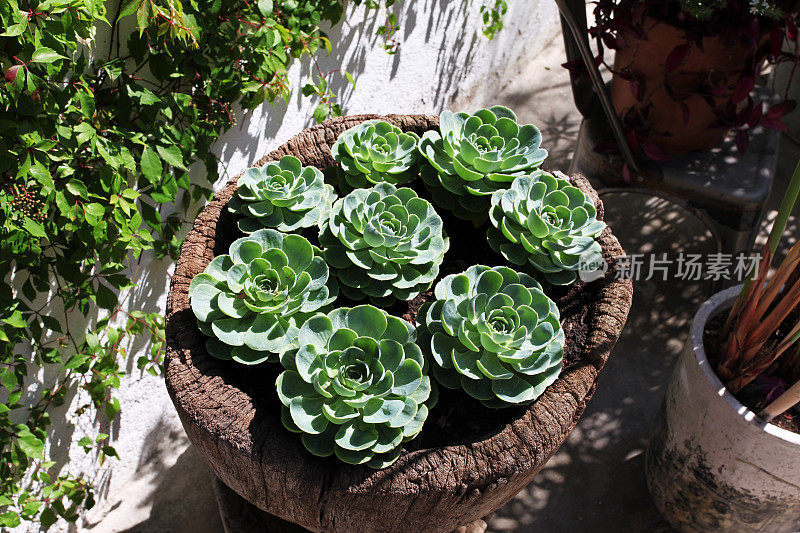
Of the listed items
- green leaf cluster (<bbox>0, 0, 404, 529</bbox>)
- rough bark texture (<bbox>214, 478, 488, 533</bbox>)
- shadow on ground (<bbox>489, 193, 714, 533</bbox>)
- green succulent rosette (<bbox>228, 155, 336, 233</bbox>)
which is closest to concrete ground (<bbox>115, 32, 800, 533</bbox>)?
shadow on ground (<bbox>489, 193, 714, 533</bbox>)

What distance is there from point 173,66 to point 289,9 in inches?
15.0

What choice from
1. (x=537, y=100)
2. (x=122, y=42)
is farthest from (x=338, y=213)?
(x=537, y=100)

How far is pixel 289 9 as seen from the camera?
1677 mm

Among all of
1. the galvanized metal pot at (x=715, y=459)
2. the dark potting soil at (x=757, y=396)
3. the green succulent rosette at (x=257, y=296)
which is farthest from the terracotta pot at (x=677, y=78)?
the green succulent rosette at (x=257, y=296)

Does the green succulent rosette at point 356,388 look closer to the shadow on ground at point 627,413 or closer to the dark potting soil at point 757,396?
the dark potting soil at point 757,396

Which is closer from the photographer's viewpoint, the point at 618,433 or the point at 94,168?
the point at 94,168

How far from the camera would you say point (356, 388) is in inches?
38.2

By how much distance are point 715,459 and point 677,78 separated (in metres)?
1.00

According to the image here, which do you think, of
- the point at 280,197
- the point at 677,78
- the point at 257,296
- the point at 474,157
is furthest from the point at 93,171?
the point at 677,78

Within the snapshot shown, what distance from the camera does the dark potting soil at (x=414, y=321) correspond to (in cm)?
108

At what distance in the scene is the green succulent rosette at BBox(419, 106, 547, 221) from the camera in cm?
125

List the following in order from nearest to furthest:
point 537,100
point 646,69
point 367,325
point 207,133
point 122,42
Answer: point 367,325
point 122,42
point 207,133
point 646,69
point 537,100

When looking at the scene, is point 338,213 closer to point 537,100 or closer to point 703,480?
point 703,480

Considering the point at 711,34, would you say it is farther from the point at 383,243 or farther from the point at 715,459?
the point at 383,243
